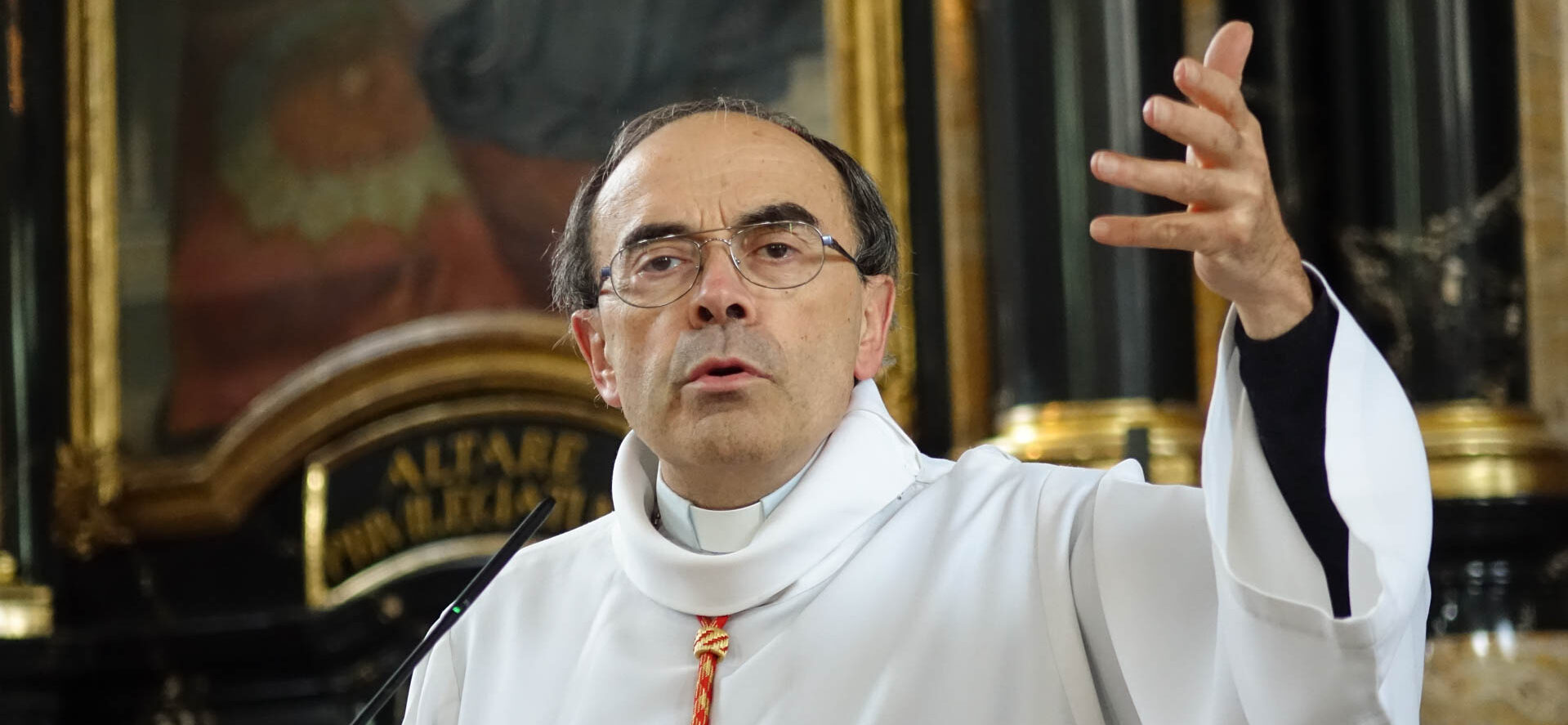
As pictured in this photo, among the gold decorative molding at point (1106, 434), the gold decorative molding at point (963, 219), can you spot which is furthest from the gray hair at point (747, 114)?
the gold decorative molding at point (963, 219)

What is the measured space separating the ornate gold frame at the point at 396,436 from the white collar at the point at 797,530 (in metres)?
3.69

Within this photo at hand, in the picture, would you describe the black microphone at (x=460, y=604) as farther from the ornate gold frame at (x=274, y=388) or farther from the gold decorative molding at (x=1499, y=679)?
the ornate gold frame at (x=274, y=388)

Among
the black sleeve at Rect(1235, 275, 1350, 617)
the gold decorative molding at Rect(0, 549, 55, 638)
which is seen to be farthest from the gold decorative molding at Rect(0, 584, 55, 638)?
the black sleeve at Rect(1235, 275, 1350, 617)

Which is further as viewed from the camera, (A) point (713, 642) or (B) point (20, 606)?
(B) point (20, 606)

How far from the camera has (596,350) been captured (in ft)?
8.77

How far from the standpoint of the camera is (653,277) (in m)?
2.38

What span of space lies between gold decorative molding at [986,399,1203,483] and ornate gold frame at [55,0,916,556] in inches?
28.7

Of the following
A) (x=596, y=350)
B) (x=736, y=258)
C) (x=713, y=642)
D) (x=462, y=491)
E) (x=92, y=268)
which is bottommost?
(x=462, y=491)

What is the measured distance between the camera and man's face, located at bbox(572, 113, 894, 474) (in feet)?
7.42

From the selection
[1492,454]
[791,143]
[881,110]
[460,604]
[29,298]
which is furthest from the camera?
[29,298]

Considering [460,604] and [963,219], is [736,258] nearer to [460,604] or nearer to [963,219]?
[460,604]

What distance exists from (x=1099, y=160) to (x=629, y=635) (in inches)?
43.5

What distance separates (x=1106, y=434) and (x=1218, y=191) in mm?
3399

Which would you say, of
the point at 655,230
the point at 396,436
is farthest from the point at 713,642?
the point at 396,436
